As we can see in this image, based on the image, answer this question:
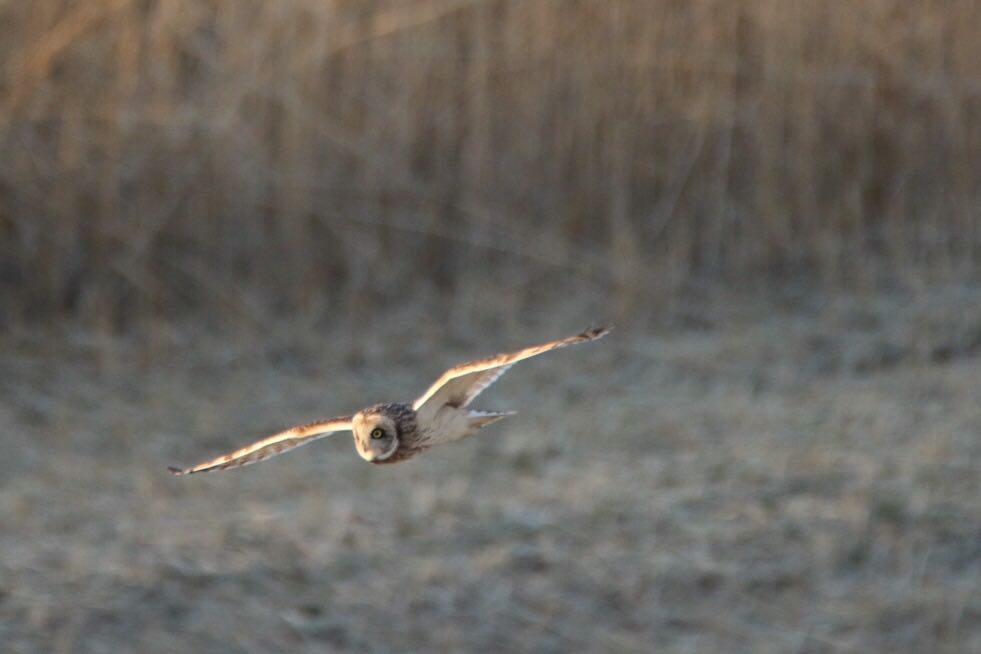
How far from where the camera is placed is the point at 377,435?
2.31m

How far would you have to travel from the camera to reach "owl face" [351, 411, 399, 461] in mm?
2275

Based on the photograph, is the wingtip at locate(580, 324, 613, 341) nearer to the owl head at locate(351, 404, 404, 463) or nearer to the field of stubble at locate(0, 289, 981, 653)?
the owl head at locate(351, 404, 404, 463)

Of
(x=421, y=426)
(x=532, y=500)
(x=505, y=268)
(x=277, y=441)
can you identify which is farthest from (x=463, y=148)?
(x=277, y=441)

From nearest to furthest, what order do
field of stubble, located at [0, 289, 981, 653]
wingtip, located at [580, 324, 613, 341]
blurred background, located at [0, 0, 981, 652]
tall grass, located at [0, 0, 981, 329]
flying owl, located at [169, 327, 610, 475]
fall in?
1. wingtip, located at [580, 324, 613, 341]
2. flying owl, located at [169, 327, 610, 475]
3. field of stubble, located at [0, 289, 981, 653]
4. blurred background, located at [0, 0, 981, 652]
5. tall grass, located at [0, 0, 981, 329]

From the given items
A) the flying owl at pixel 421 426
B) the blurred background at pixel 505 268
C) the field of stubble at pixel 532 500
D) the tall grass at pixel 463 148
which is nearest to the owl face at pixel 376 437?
the flying owl at pixel 421 426

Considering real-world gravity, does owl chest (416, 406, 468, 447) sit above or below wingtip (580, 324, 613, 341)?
above

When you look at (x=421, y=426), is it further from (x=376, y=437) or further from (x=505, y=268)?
(x=505, y=268)

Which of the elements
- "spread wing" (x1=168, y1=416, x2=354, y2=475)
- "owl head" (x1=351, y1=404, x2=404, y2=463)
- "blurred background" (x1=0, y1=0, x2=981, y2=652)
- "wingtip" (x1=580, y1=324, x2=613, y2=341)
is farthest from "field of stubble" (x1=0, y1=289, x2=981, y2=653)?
"wingtip" (x1=580, y1=324, x2=613, y2=341)

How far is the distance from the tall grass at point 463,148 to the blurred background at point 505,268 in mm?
13

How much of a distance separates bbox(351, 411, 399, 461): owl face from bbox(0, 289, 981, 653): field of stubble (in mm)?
2402

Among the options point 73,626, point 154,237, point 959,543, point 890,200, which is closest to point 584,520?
point 959,543

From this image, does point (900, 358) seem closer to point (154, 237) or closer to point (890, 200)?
point (890, 200)

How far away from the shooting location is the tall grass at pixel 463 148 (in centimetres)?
671

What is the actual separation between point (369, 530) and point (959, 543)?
168cm
